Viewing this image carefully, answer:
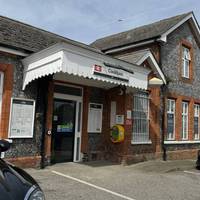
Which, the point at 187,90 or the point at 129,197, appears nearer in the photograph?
the point at 129,197

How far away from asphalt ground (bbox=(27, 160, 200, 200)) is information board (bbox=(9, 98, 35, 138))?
1.15 metres

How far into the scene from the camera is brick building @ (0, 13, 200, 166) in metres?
9.10

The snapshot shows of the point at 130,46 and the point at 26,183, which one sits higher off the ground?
the point at 130,46

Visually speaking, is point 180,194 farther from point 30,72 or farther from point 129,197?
point 30,72

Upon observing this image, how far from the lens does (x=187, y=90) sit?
15.8 meters

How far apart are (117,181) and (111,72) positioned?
3228 mm

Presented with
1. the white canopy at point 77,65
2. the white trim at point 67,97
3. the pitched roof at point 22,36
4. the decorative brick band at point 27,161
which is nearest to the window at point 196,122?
the white canopy at point 77,65

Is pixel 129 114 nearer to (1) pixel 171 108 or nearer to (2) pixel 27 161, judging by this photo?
(1) pixel 171 108

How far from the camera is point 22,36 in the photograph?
10438 mm

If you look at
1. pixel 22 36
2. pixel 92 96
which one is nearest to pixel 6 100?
pixel 22 36

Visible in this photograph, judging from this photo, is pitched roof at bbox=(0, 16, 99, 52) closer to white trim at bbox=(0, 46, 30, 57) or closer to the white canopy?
white trim at bbox=(0, 46, 30, 57)

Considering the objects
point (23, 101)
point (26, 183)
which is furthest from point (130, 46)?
point (26, 183)

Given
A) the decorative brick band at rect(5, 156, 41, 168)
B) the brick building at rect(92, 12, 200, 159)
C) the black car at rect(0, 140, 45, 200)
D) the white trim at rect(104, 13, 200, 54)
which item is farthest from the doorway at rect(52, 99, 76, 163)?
the black car at rect(0, 140, 45, 200)

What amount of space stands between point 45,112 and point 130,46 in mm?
6419
